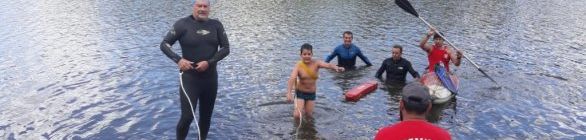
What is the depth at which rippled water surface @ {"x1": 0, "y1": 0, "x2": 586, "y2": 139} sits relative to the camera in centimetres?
1190

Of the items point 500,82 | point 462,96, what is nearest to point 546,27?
point 500,82

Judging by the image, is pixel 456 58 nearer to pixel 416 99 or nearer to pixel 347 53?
pixel 347 53

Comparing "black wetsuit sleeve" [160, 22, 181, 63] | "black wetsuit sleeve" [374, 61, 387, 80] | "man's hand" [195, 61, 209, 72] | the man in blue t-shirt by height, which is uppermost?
"black wetsuit sleeve" [160, 22, 181, 63]

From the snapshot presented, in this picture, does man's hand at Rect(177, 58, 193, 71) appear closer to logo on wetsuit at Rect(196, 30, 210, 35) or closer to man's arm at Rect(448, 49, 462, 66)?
logo on wetsuit at Rect(196, 30, 210, 35)

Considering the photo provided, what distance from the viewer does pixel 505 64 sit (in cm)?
1906

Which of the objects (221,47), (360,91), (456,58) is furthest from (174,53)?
(456,58)

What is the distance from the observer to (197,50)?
8.64 metres

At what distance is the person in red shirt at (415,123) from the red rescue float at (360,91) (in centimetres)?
951

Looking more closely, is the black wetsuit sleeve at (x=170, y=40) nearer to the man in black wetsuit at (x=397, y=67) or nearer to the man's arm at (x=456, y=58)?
the man's arm at (x=456, y=58)

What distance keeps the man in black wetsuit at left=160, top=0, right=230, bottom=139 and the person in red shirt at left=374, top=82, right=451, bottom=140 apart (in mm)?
4647

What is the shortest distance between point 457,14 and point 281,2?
1358 centimetres

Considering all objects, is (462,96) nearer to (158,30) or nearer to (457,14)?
(158,30)

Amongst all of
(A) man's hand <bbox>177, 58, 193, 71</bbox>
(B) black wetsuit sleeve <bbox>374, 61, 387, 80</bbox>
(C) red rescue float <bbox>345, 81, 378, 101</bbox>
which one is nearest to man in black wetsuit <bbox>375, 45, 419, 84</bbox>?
(B) black wetsuit sleeve <bbox>374, 61, 387, 80</bbox>

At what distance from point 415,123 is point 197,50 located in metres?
5.08
